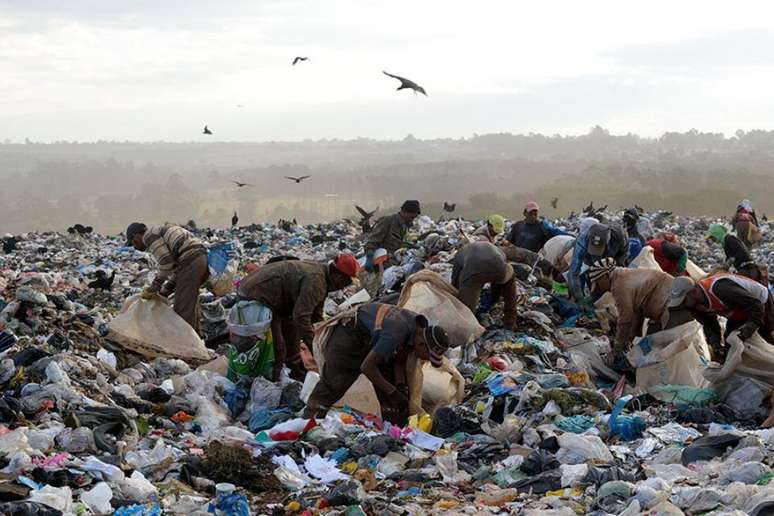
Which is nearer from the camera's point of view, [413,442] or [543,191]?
[413,442]

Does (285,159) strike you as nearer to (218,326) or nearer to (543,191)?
(543,191)

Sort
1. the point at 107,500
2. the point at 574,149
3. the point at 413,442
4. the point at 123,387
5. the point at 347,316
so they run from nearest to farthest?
the point at 107,500
the point at 413,442
the point at 347,316
the point at 123,387
the point at 574,149

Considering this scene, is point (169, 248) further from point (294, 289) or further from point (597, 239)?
point (597, 239)

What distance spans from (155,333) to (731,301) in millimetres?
4475

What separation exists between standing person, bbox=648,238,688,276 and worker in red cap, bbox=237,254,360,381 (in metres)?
3.29

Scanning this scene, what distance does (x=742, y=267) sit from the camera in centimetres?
721

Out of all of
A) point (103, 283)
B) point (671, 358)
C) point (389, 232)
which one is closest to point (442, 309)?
point (671, 358)

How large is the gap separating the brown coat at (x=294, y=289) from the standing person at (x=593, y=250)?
2616mm

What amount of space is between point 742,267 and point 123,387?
4684 mm

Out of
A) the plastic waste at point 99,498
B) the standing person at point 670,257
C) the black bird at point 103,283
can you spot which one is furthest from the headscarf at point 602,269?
the black bird at point 103,283

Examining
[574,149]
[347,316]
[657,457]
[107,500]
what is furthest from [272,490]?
[574,149]

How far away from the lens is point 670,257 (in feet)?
27.8

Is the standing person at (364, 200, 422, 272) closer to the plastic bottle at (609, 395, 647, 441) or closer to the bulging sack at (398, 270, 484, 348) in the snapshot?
the bulging sack at (398, 270, 484, 348)

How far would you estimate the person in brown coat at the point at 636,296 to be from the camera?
22.8 ft
